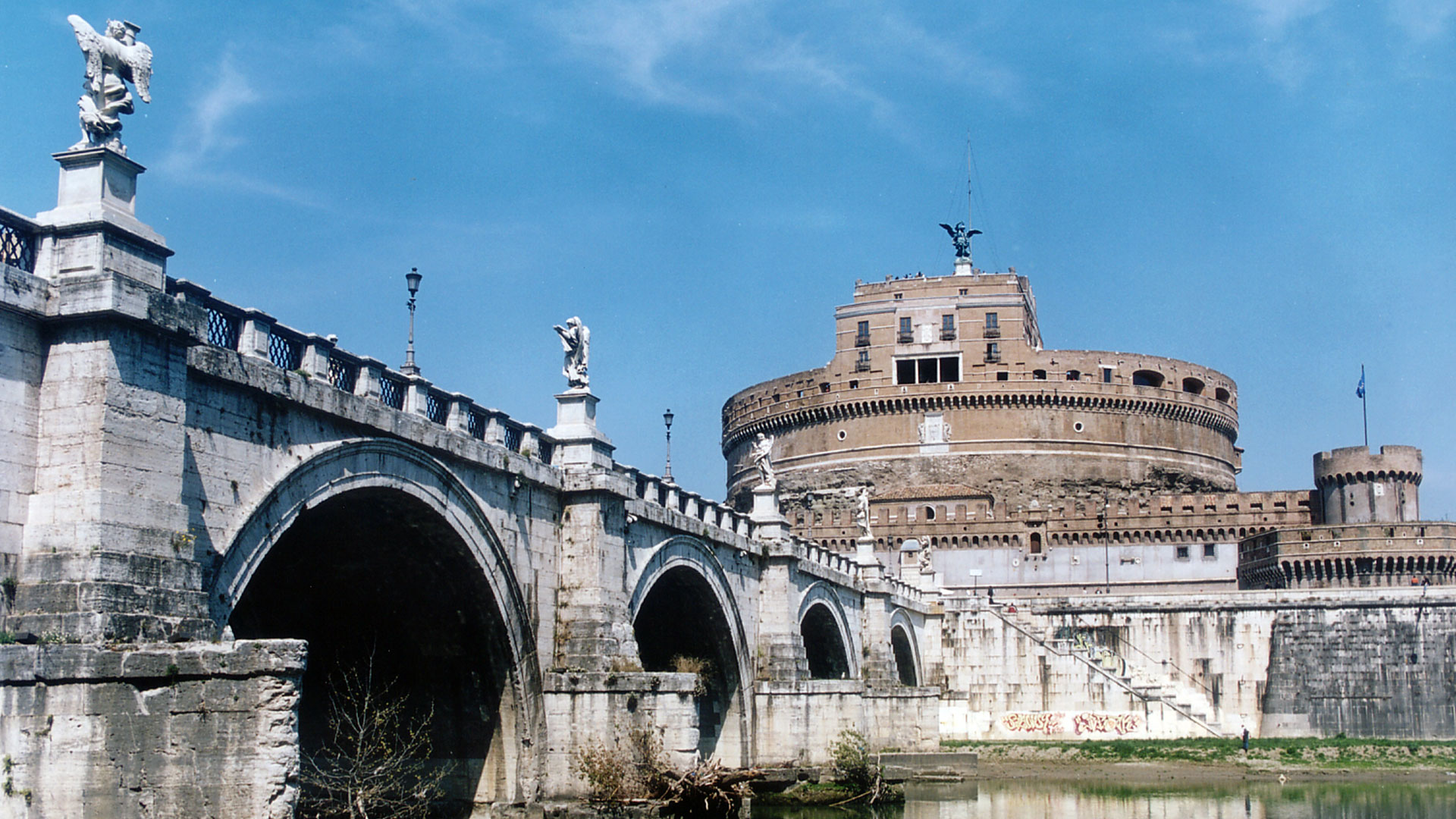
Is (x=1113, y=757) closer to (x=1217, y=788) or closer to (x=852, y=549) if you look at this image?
(x=1217, y=788)

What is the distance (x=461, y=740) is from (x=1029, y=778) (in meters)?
27.0

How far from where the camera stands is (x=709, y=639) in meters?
32.8

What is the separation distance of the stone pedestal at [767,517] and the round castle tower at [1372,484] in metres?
48.8

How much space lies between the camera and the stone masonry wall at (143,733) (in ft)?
40.7

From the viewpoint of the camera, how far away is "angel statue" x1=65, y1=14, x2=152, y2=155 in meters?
13.6

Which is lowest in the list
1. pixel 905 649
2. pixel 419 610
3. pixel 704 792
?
pixel 704 792

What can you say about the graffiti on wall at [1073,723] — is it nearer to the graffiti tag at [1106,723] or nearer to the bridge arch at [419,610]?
the graffiti tag at [1106,723]

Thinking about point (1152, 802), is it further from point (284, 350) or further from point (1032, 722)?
point (284, 350)

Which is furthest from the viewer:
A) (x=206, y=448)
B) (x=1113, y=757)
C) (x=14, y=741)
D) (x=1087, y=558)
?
(x=1087, y=558)

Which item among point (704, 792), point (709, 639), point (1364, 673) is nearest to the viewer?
point (704, 792)

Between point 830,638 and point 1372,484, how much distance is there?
44.4 meters

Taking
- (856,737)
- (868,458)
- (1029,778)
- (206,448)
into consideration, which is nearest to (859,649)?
(1029,778)

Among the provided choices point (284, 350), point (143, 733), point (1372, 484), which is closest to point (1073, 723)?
point (1372, 484)

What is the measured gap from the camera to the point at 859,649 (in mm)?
45375
